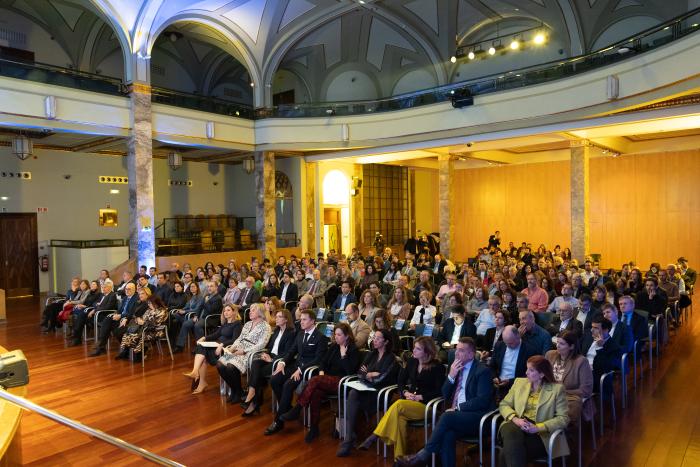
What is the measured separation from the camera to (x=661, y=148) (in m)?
15.2

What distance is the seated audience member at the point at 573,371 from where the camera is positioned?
151 inches

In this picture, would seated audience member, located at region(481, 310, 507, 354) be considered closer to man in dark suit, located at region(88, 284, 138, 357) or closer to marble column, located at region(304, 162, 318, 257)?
man in dark suit, located at region(88, 284, 138, 357)

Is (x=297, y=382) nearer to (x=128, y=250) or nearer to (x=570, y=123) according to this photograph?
(x=570, y=123)

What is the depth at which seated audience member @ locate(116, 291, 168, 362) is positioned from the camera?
266 inches

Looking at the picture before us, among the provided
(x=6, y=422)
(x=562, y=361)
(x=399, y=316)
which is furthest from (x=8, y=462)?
(x=399, y=316)

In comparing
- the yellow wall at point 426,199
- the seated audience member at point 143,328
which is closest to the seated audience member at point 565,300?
the seated audience member at point 143,328

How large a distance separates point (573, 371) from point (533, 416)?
0.73m

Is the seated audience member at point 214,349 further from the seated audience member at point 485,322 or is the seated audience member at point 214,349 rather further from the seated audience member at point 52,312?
the seated audience member at point 52,312

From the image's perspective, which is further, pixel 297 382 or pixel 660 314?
pixel 660 314

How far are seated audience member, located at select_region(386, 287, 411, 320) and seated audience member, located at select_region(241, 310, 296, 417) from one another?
1697 millimetres

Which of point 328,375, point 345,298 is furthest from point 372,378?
point 345,298

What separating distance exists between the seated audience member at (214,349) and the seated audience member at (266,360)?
54 cm

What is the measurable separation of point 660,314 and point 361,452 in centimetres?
470

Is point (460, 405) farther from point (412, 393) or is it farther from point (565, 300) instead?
point (565, 300)
